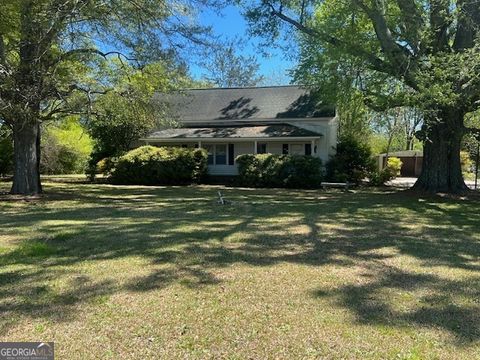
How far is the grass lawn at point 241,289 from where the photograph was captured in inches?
149

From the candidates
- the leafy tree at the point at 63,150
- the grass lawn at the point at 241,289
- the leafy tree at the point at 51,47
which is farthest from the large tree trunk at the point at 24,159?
the leafy tree at the point at 63,150

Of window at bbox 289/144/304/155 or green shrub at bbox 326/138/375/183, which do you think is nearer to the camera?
green shrub at bbox 326/138/375/183

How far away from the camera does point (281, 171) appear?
74.5 feet

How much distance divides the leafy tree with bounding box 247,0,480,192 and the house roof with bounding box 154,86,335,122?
8920 mm

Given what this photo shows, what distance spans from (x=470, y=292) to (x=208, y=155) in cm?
2282

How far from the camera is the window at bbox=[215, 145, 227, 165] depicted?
27672 millimetres

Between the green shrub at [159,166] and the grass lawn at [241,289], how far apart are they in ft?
45.2

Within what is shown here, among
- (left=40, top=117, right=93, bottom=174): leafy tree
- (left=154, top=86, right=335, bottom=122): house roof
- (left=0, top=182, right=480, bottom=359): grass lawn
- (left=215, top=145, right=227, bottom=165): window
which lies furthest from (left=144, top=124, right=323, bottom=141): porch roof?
(left=0, top=182, right=480, bottom=359): grass lawn

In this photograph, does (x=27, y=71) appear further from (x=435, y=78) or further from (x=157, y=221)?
(x=435, y=78)

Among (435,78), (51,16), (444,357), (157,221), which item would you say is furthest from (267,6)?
(444,357)

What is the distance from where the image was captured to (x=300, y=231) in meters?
9.21

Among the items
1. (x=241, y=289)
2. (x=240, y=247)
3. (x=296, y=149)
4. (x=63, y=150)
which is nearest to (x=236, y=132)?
(x=296, y=149)

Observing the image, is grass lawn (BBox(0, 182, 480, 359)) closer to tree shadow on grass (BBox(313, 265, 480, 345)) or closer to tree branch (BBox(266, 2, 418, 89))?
tree shadow on grass (BBox(313, 265, 480, 345))

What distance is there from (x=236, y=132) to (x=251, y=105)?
3901mm
